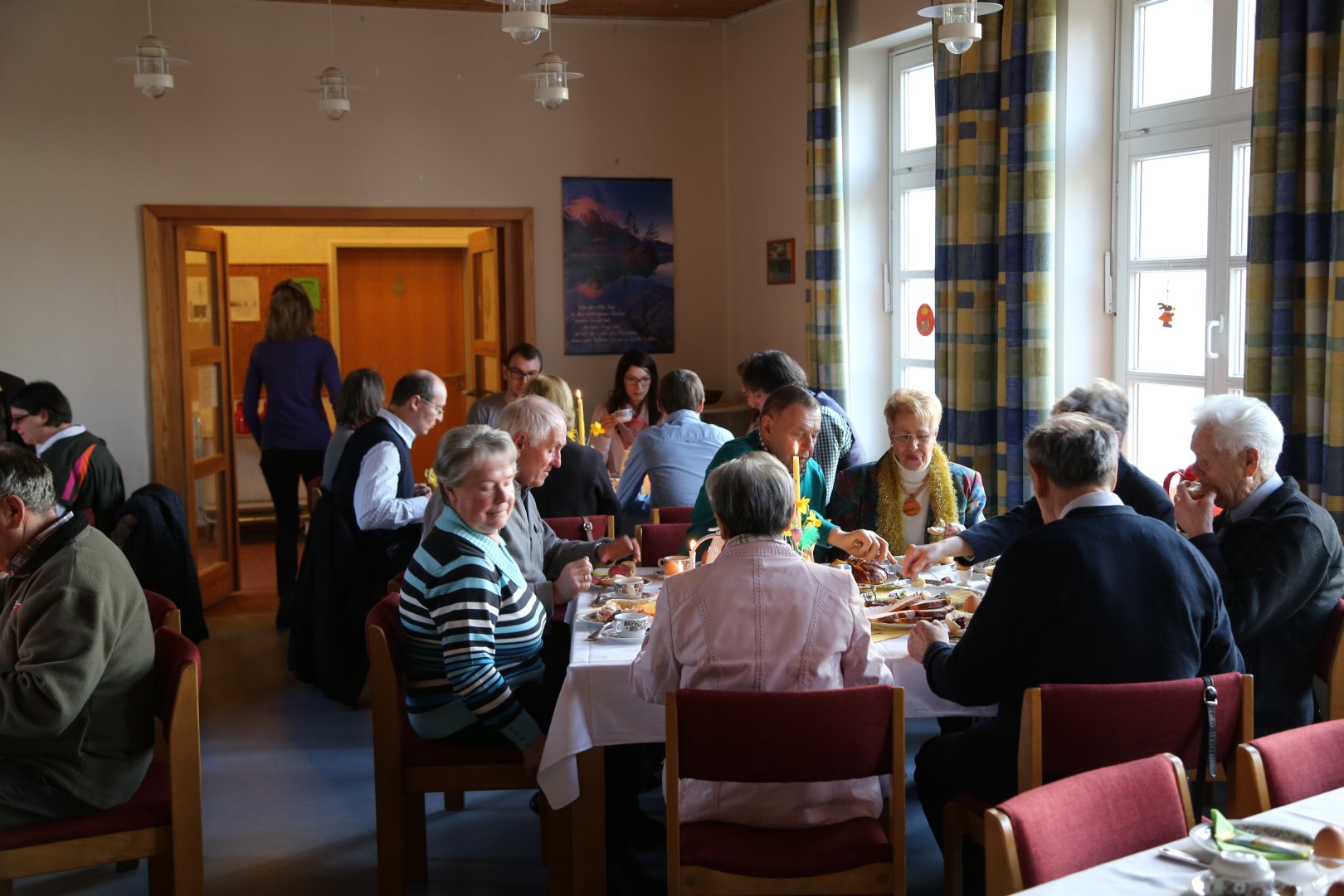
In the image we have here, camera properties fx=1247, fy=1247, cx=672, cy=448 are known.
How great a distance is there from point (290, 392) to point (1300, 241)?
5.22m

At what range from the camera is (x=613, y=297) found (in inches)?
311

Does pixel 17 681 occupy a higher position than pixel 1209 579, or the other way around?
pixel 1209 579

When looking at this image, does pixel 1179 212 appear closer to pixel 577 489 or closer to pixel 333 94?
pixel 577 489

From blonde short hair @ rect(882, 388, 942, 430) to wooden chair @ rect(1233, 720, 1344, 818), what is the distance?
1974 millimetres

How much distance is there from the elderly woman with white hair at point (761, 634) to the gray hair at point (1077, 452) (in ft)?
1.71

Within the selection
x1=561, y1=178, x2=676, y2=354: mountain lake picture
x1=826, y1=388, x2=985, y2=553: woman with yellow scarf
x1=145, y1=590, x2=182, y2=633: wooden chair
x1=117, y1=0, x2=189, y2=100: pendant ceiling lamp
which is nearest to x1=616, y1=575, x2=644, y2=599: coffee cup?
x1=826, y1=388, x2=985, y2=553: woman with yellow scarf

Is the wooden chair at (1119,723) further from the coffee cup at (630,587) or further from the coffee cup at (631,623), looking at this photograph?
the coffee cup at (630,587)

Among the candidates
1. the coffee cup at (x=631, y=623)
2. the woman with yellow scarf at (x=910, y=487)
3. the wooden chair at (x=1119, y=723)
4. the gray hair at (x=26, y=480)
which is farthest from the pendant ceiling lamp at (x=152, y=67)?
the wooden chair at (x=1119, y=723)

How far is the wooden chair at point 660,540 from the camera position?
14.4 ft

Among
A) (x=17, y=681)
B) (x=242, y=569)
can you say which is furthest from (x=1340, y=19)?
(x=242, y=569)

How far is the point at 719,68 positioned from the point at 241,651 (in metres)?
4.50

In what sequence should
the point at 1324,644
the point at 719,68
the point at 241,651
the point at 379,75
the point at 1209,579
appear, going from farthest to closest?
the point at 719,68 < the point at 379,75 < the point at 241,651 < the point at 1324,644 < the point at 1209,579

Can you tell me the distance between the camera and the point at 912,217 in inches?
263

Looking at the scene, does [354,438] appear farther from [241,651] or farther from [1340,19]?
[1340,19]
